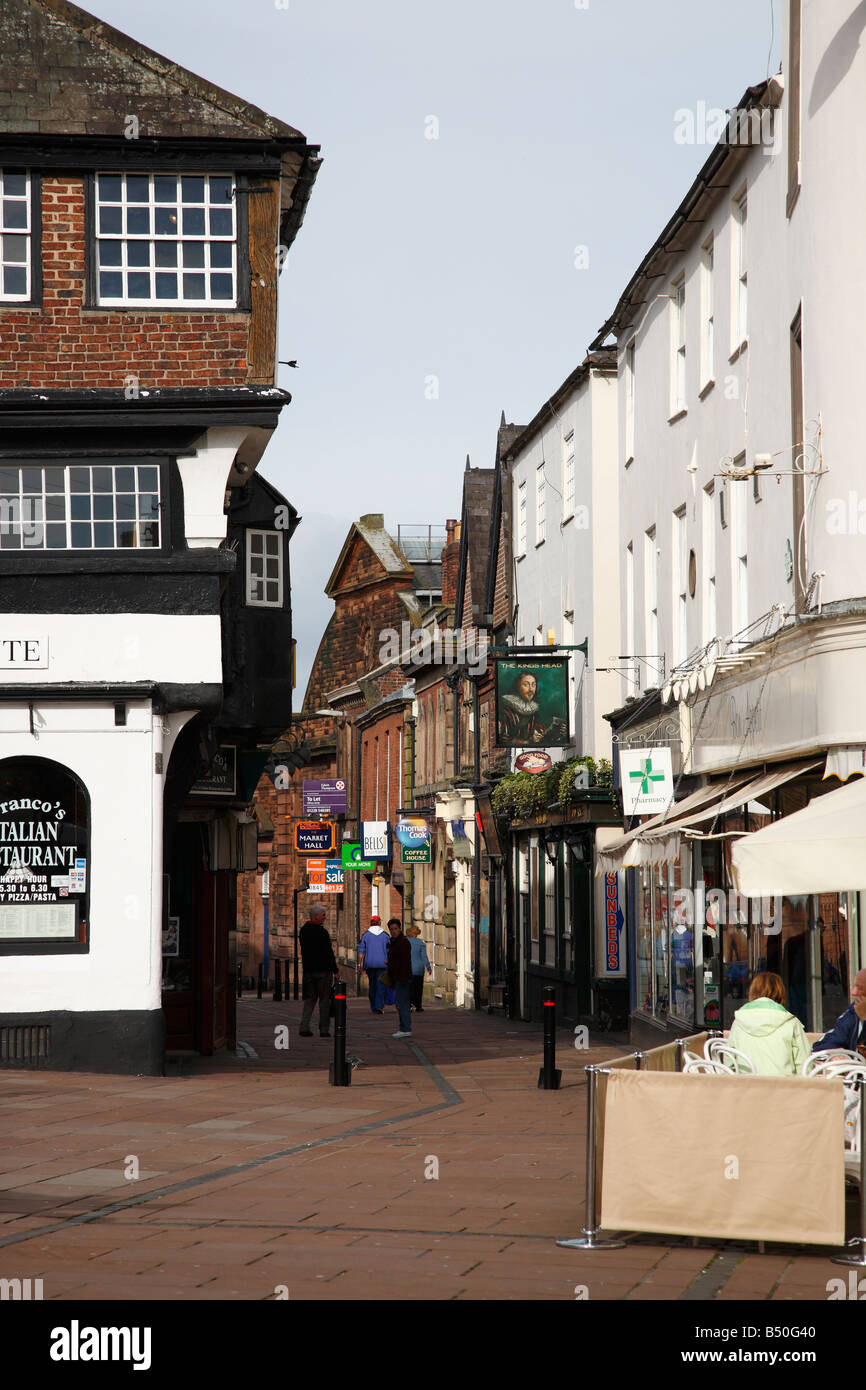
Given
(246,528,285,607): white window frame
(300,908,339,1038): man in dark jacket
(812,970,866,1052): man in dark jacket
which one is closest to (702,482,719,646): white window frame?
(246,528,285,607): white window frame

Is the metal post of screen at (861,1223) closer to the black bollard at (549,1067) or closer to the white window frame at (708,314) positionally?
the black bollard at (549,1067)

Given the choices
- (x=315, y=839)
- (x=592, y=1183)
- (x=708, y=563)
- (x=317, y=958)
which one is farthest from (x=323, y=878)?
(x=592, y=1183)

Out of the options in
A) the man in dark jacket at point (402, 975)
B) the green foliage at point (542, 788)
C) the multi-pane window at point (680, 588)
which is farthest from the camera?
the green foliage at point (542, 788)

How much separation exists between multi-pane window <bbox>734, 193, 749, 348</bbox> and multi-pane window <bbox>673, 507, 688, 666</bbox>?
324 cm

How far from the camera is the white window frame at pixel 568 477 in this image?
2923 centimetres

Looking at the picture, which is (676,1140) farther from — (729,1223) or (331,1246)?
(331,1246)

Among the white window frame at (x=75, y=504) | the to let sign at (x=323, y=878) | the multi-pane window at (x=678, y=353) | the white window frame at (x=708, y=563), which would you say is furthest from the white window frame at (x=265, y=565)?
the to let sign at (x=323, y=878)

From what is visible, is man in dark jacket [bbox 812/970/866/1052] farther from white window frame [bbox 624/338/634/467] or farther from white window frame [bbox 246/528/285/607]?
white window frame [bbox 624/338/634/467]

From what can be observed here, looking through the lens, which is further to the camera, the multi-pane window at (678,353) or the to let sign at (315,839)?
the to let sign at (315,839)

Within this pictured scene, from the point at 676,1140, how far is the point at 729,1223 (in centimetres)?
45

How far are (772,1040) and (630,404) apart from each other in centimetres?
1686

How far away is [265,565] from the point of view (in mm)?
21047

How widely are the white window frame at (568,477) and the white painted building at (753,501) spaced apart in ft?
11.7
